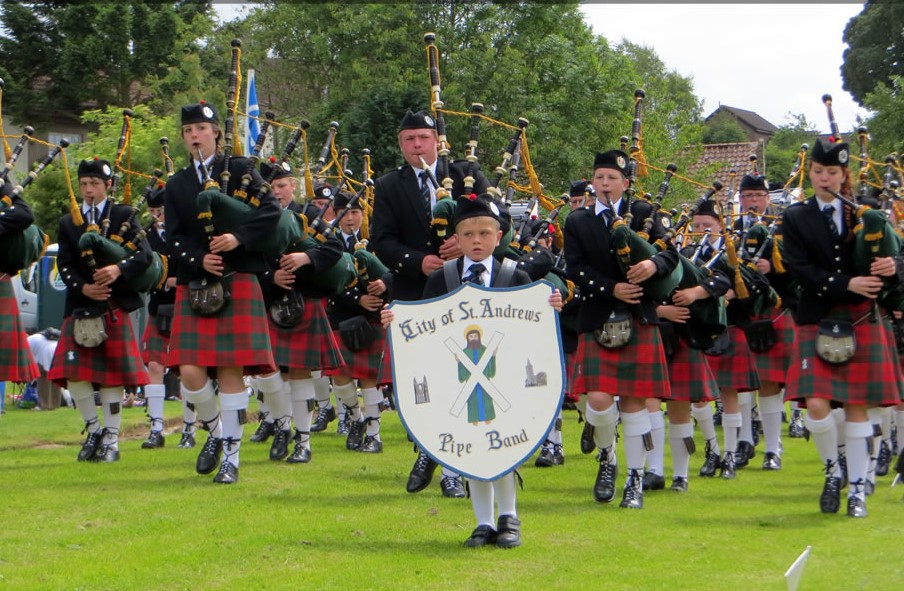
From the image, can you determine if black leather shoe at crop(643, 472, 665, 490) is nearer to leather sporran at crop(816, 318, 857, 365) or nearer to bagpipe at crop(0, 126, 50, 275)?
leather sporran at crop(816, 318, 857, 365)

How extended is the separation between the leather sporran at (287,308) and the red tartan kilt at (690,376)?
262 cm

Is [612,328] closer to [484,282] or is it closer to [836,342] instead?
[836,342]

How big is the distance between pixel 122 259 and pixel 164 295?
174cm

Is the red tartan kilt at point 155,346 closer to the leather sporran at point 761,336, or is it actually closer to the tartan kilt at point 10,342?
the tartan kilt at point 10,342

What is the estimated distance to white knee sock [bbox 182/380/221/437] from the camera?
25.1ft

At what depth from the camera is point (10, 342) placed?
841cm

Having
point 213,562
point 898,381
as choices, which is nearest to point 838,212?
point 898,381

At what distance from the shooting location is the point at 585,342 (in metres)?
7.38

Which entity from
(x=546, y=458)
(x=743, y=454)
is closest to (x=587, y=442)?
(x=546, y=458)

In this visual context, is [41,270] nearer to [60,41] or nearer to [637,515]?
[637,515]

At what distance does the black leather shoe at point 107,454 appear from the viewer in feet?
28.7

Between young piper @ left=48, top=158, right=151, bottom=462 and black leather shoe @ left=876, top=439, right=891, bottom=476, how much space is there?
16.5 ft

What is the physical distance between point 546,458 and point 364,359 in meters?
1.69

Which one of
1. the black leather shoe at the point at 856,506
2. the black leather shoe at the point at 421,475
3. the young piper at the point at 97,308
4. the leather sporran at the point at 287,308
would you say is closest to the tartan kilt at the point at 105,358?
the young piper at the point at 97,308
